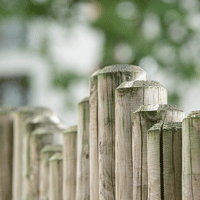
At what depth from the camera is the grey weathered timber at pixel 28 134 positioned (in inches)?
153

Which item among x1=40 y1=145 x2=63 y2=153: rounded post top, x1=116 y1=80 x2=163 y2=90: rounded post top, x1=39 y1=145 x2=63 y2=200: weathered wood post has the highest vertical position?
x1=116 y1=80 x2=163 y2=90: rounded post top

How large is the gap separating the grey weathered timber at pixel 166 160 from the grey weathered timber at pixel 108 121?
1.48 ft

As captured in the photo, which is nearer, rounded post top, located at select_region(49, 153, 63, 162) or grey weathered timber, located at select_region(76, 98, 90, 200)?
grey weathered timber, located at select_region(76, 98, 90, 200)

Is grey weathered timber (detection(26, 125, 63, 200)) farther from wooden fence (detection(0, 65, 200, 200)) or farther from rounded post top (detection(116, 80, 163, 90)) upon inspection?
rounded post top (detection(116, 80, 163, 90))

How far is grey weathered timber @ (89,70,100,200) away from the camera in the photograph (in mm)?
2799

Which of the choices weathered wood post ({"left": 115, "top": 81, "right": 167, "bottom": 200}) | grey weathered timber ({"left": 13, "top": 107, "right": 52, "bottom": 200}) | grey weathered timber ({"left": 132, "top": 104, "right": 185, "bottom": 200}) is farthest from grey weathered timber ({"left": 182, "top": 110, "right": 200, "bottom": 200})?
grey weathered timber ({"left": 13, "top": 107, "right": 52, "bottom": 200})

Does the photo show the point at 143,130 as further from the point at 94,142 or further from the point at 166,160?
the point at 94,142

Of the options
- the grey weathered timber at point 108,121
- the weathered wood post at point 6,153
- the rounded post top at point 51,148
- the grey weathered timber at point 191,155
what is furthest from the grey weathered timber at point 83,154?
the weathered wood post at point 6,153

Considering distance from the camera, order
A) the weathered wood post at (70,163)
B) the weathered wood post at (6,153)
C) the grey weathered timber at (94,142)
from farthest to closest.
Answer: the weathered wood post at (6,153) → the weathered wood post at (70,163) → the grey weathered timber at (94,142)

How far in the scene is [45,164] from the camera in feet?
12.0

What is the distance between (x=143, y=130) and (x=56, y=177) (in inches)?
48.1

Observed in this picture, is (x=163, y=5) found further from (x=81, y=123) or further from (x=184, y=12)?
(x=81, y=123)

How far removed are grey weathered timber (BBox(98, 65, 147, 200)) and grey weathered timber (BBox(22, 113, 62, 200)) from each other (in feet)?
4.07

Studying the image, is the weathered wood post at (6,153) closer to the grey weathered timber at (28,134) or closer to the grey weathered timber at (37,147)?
the grey weathered timber at (28,134)
